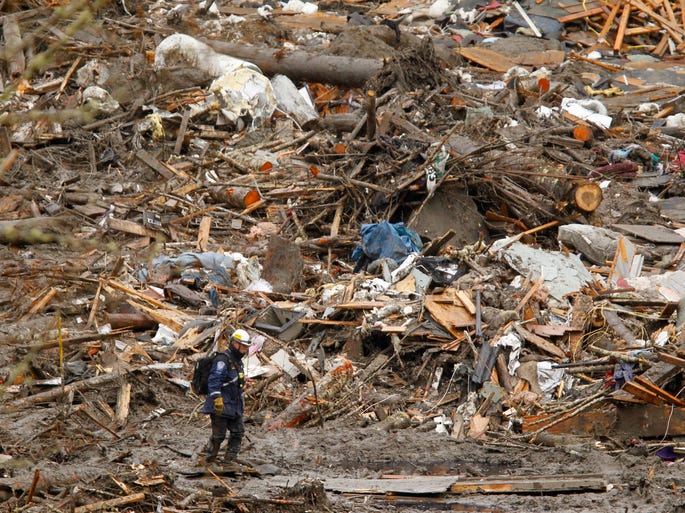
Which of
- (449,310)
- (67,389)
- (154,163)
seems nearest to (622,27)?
(154,163)

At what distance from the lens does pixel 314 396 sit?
9.99 m

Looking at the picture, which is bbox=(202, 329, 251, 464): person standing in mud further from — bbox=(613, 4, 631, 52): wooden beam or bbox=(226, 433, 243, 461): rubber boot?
bbox=(613, 4, 631, 52): wooden beam

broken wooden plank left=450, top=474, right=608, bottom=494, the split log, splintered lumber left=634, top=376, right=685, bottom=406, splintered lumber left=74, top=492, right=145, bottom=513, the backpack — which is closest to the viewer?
splintered lumber left=74, top=492, right=145, bottom=513

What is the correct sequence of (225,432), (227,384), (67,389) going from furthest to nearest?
1. (67,389)
2. (225,432)
3. (227,384)

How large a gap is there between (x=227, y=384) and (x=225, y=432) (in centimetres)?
50

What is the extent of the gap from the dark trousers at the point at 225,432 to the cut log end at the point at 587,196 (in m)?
6.84

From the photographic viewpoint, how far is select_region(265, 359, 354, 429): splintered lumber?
380 inches

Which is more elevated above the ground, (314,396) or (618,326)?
(618,326)

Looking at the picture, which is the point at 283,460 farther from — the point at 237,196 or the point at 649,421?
the point at 237,196

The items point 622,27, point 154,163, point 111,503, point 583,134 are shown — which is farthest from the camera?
point 622,27

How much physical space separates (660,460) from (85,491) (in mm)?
5084

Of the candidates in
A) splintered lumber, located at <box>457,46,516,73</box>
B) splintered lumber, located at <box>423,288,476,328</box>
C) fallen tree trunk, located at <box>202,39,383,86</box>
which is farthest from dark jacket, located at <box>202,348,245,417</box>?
splintered lumber, located at <box>457,46,516,73</box>

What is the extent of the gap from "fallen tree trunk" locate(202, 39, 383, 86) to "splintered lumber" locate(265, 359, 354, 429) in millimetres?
8827

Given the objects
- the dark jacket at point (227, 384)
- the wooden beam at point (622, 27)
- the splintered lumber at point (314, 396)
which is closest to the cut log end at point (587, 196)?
the splintered lumber at point (314, 396)
